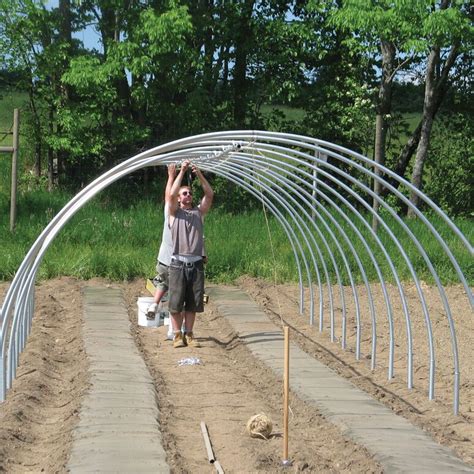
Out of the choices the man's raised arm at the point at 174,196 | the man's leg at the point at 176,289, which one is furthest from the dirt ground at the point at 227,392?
the man's raised arm at the point at 174,196

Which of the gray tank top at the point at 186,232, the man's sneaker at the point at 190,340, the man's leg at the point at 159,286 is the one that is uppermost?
the gray tank top at the point at 186,232

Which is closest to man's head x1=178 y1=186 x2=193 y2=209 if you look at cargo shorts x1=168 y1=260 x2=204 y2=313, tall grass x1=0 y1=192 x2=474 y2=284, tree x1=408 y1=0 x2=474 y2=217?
cargo shorts x1=168 y1=260 x2=204 y2=313

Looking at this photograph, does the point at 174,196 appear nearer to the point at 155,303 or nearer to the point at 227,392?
the point at 155,303

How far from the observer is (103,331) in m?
11.2

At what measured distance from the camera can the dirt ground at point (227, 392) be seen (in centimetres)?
667

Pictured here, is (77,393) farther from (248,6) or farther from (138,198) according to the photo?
(248,6)

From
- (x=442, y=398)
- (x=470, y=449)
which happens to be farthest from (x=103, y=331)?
(x=470, y=449)

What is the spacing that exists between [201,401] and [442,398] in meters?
2.24

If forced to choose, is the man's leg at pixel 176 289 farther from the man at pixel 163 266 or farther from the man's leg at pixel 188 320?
the man at pixel 163 266

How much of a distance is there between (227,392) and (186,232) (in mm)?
2229

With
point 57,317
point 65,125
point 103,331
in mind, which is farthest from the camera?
point 65,125

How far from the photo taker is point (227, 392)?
8766mm

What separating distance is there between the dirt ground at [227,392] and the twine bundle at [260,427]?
55 millimetres

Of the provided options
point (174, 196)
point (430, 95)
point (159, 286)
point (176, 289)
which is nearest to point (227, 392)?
point (176, 289)
